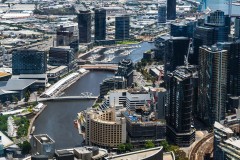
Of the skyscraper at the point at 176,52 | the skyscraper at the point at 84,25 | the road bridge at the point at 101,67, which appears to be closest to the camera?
the skyscraper at the point at 176,52

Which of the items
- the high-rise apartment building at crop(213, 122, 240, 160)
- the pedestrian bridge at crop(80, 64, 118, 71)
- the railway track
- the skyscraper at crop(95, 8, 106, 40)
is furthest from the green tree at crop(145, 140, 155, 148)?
the skyscraper at crop(95, 8, 106, 40)

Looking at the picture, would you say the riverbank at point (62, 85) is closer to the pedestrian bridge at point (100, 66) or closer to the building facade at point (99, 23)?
the pedestrian bridge at point (100, 66)

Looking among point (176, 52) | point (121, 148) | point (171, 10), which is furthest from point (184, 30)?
point (171, 10)

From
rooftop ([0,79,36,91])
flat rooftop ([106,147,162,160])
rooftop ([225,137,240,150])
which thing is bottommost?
flat rooftop ([106,147,162,160])

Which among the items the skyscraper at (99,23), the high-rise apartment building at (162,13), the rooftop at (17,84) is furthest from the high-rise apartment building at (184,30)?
the high-rise apartment building at (162,13)

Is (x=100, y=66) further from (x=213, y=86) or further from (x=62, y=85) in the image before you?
(x=213, y=86)

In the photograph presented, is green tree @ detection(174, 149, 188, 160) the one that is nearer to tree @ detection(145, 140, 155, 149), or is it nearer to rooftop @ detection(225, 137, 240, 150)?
tree @ detection(145, 140, 155, 149)

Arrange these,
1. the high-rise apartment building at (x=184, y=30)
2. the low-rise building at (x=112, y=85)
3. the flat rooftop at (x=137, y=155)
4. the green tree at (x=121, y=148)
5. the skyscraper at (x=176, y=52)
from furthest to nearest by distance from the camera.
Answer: the high-rise apartment building at (x=184, y=30)
the skyscraper at (x=176, y=52)
the low-rise building at (x=112, y=85)
the green tree at (x=121, y=148)
the flat rooftop at (x=137, y=155)

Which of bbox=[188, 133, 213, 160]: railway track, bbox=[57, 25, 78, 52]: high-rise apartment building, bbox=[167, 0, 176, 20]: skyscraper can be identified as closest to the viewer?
bbox=[188, 133, 213, 160]: railway track
